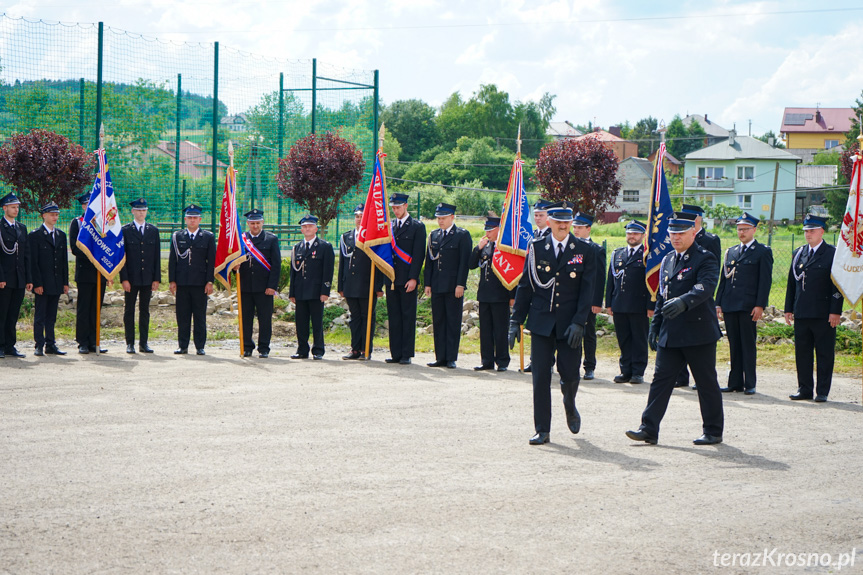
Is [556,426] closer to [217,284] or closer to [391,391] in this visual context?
[391,391]

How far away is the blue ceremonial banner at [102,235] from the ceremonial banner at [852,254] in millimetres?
8716

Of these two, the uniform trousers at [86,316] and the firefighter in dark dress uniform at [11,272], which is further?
the uniform trousers at [86,316]

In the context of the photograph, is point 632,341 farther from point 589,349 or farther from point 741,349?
point 741,349

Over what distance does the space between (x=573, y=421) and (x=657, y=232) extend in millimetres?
4029

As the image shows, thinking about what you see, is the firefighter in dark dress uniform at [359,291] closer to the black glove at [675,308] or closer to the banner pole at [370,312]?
the banner pole at [370,312]

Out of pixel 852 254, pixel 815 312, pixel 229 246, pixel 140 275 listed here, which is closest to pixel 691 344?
pixel 815 312

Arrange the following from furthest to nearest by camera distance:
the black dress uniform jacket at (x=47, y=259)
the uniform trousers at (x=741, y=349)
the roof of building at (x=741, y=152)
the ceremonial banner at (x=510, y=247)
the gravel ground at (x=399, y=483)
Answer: the roof of building at (x=741, y=152)
the black dress uniform jacket at (x=47, y=259)
the ceremonial banner at (x=510, y=247)
the uniform trousers at (x=741, y=349)
the gravel ground at (x=399, y=483)

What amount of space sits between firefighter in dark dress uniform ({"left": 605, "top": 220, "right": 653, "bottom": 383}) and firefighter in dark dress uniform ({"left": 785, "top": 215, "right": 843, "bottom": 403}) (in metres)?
1.68

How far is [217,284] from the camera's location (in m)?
17.1

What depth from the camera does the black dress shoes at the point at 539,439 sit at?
665 cm

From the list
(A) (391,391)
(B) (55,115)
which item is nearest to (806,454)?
(A) (391,391)

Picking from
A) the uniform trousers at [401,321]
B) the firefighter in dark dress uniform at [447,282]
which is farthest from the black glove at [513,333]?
the uniform trousers at [401,321]

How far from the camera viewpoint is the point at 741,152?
59.6 meters

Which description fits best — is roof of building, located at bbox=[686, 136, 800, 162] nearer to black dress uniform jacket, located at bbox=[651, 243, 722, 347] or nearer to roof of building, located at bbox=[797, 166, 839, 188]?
roof of building, located at bbox=[797, 166, 839, 188]
